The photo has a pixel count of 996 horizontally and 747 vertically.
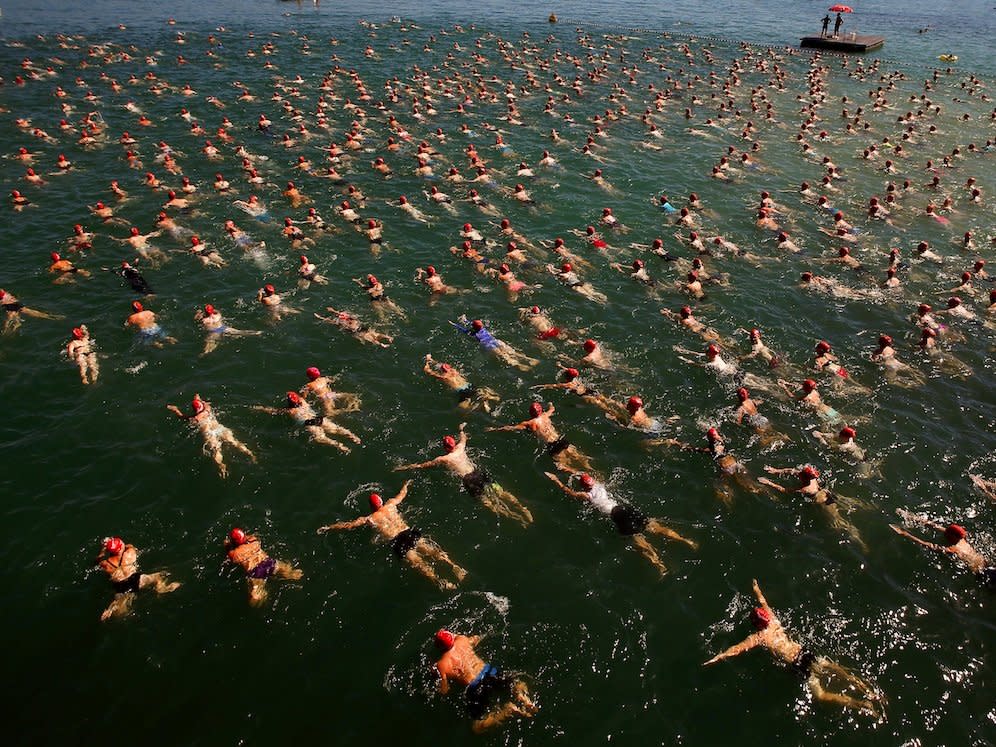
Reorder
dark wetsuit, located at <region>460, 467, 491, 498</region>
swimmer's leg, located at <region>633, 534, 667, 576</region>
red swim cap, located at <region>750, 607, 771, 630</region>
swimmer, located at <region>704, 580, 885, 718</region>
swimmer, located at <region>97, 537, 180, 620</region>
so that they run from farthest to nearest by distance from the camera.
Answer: dark wetsuit, located at <region>460, 467, 491, 498</region> < swimmer's leg, located at <region>633, 534, 667, 576</region> < swimmer, located at <region>97, 537, 180, 620</region> < red swim cap, located at <region>750, 607, 771, 630</region> < swimmer, located at <region>704, 580, 885, 718</region>

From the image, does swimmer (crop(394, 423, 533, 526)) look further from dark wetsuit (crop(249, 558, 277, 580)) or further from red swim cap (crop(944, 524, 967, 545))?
red swim cap (crop(944, 524, 967, 545))

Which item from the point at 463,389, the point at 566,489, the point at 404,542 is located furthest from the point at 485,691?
the point at 463,389

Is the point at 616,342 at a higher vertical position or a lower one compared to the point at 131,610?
higher

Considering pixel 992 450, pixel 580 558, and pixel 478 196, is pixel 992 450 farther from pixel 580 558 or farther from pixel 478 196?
pixel 478 196

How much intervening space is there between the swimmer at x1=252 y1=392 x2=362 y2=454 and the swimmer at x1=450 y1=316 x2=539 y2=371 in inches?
222

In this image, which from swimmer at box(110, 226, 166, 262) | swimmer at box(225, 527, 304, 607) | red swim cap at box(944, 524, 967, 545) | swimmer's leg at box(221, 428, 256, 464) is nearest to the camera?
swimmer at box(225, 527, 304, 607)

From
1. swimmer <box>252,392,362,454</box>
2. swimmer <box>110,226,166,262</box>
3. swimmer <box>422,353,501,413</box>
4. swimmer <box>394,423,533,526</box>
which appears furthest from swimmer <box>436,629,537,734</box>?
swimmer <box>110,226,166,262</box>

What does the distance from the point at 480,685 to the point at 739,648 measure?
527cm

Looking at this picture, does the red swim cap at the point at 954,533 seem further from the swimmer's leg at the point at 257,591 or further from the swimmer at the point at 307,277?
the swimmer at the point at 307,277

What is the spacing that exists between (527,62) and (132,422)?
56.9 m

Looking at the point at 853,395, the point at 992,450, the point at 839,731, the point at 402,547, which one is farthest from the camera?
the point at 853,395

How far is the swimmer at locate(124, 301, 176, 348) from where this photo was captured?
20.9 meters

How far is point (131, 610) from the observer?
12.9 metres

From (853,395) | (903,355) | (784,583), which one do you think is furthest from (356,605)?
(903,355)
